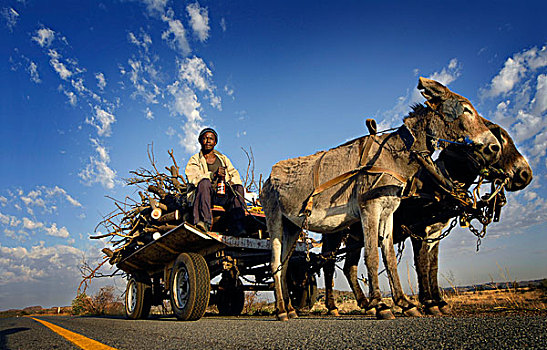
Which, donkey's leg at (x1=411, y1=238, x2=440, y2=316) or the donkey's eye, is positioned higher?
the donkey's eye

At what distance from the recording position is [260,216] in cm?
677

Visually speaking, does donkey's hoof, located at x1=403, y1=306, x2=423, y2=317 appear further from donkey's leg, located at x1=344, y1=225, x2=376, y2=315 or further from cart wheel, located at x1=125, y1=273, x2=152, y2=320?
cart wheel, located at x1=125, y1=273, x2=152, y2=320

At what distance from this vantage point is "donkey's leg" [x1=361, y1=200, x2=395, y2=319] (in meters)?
4.11

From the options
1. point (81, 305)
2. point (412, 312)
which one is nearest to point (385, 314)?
point (412, 312)

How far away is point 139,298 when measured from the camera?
25.8 ft

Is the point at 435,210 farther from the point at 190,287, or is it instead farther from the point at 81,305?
the point at 81,305

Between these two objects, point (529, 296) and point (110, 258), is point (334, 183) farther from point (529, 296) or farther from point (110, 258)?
point (110, 258)

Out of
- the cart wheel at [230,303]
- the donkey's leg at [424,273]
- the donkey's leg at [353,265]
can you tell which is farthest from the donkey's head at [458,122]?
the cart wheel at [230,303]

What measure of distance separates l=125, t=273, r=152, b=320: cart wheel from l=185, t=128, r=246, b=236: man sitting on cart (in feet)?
10.5

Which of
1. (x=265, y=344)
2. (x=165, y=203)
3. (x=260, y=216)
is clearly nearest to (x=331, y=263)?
(x=260, y=216)

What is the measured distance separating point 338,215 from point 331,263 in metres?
2.07

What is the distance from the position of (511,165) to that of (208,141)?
5.82 meters

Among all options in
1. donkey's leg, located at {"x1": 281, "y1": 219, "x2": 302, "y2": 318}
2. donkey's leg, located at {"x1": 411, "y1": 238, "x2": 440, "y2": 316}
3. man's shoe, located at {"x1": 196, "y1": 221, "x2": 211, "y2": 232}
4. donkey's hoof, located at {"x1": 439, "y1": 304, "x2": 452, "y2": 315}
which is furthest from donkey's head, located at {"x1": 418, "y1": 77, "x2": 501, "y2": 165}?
man's shoe, located at {"x1": 196, "y1": 221, "x2": 211, "y2": 232}

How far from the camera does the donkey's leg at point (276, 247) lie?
5.41 meters
